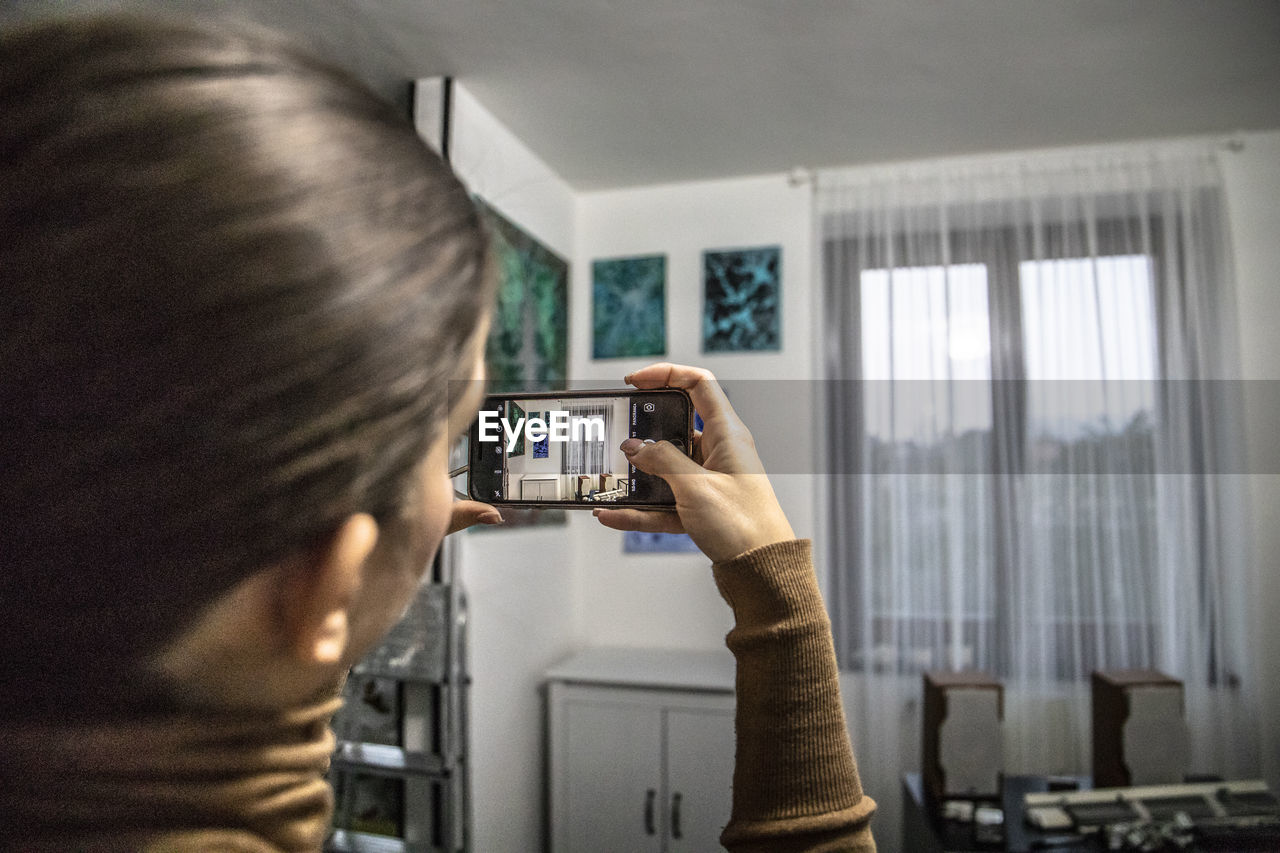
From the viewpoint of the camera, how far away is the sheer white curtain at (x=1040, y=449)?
206 cm

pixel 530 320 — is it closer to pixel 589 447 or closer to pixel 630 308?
pixel 630 308

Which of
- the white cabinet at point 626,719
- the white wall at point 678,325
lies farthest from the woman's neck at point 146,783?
the white wall at point 678,325

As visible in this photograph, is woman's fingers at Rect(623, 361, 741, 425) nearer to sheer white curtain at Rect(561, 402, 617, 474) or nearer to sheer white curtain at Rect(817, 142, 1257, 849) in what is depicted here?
sheer white curtain at Rect(561, 402, 617, 474)

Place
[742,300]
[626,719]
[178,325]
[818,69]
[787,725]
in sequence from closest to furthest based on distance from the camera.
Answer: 1. [178,325]
2. [787,725]
3. [818,69]
4. [626,719]
5. [742,300]

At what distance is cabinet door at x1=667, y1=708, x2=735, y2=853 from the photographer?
18.2 inches

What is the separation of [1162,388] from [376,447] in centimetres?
238

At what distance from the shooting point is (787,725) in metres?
0.37

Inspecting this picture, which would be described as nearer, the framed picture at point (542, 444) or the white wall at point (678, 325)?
the framed picture at point (542, 444)

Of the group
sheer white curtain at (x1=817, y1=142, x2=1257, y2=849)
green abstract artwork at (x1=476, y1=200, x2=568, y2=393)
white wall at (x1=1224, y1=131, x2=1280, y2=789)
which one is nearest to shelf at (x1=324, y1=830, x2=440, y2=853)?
green abstract artwork at (x1=476, y1=200, x2=568, y2=393)

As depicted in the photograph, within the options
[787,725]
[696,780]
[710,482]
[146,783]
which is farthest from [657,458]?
[696,780]

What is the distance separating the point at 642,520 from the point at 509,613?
1.64 m

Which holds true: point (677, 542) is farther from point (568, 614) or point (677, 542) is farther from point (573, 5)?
point (573, 5)

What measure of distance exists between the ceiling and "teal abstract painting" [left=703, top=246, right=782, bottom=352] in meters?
0.29

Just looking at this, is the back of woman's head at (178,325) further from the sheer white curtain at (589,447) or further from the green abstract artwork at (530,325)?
the green abstract artwork at (530,325)
